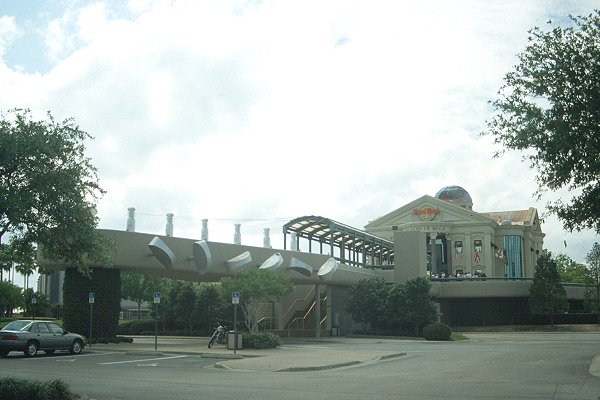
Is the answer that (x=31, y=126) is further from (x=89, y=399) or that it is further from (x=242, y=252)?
(x=242, y=252)

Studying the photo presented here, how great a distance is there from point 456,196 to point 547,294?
127ft

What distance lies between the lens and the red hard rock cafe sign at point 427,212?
90.2 metres

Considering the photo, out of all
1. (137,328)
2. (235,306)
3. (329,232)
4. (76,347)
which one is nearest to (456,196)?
(329,232)

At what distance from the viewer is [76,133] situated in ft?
62.5

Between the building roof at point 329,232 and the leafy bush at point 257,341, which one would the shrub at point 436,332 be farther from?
the leafy bush at point 257,341

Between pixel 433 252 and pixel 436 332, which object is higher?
pixel 433 252

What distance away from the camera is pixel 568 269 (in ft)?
337

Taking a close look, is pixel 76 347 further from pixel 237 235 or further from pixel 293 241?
pixel 293 241

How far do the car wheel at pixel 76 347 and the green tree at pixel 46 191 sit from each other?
10.8 m

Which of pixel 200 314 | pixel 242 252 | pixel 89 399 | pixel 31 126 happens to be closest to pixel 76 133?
pixel 31 126

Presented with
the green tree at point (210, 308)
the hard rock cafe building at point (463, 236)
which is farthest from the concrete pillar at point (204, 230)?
the hard rock cafe building at point (463, 236)

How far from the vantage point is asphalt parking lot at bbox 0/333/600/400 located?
15156 mm

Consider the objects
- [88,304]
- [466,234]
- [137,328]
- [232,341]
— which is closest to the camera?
[232,341]

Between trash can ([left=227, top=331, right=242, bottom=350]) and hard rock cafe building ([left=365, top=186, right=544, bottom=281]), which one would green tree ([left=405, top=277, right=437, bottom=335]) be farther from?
hard rock cafe building ([left=365, top=186, right=544, bottom=281])
